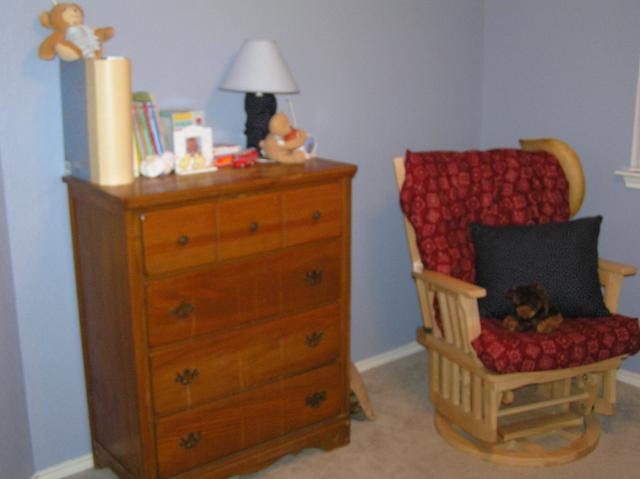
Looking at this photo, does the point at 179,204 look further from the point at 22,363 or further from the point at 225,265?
the point at 22,363

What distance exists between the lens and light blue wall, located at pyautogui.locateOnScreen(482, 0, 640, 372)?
2.94 meters

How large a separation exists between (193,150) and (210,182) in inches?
8.9

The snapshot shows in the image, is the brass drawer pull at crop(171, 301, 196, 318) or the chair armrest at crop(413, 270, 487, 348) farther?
the chair armrest at crop(413, 270, 487, 348)

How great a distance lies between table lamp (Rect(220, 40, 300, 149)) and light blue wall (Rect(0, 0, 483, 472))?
0.14 meters

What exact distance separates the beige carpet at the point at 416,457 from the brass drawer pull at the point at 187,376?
0.50 meters

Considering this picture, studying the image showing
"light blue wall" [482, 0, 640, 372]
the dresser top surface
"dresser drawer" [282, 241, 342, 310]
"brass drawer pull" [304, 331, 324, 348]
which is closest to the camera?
the dresser top surface

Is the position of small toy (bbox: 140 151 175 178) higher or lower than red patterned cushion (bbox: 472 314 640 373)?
higher

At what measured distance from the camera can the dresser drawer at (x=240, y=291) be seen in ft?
6.87

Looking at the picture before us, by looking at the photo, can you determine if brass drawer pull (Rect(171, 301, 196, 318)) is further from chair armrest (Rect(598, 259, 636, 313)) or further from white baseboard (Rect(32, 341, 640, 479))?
chair armrest (Rect(598, 259, 636, 313))

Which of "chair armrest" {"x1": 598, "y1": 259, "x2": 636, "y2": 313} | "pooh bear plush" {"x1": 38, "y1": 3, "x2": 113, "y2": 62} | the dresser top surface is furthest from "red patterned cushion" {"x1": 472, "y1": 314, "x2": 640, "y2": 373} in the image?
"pooh bear plush" {"x1": 38, "y1": 3, "x2": 113, "y2": 62}

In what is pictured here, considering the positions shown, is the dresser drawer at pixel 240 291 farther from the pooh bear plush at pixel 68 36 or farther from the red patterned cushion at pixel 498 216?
the pooh bear plush at pixel 68 36

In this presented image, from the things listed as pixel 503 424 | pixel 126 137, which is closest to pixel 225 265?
pixel 126 137

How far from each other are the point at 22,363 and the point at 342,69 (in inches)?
61.9

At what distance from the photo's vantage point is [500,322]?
2615 millimetres
